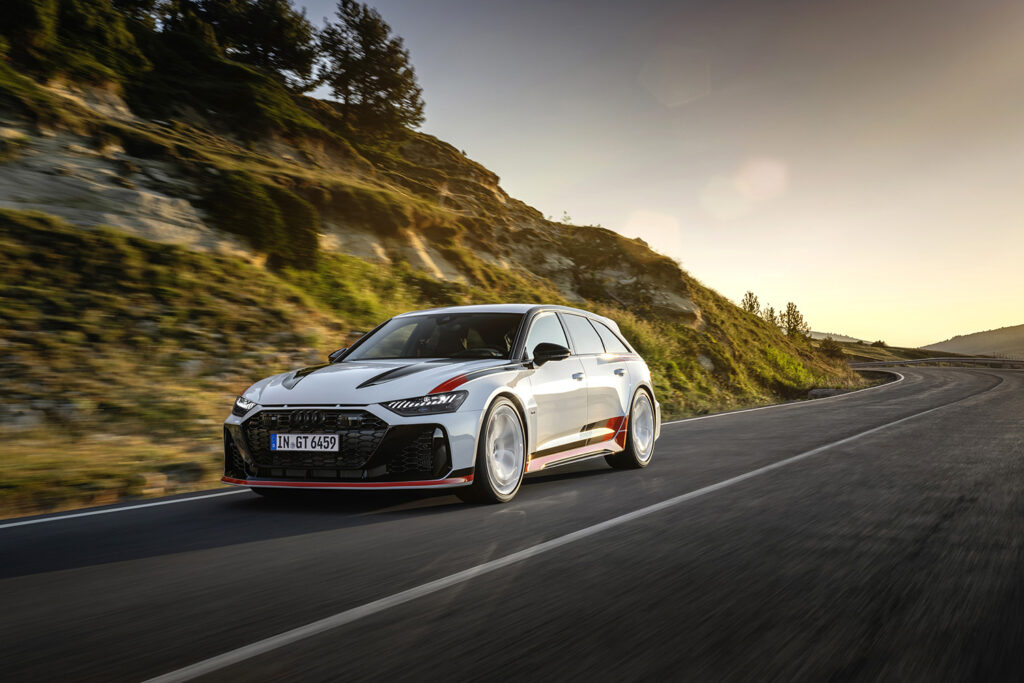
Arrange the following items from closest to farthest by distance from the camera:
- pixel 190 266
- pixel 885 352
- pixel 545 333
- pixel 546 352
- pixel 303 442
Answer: pixel 303 442 < pixel 546 352 < pixel 545 333 < pixel 190 266 < pixel 885 352

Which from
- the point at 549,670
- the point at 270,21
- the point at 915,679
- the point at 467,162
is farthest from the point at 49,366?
the point at 467,162

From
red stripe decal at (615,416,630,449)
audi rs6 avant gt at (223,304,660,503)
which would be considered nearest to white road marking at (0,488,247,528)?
audi rs6 avant gt at (223,304,660,503)

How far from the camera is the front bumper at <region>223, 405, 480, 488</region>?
573 cm

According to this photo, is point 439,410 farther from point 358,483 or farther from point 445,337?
point 445,337

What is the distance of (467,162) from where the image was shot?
1640 inches

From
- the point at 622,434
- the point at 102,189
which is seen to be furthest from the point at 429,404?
the point at 102,189

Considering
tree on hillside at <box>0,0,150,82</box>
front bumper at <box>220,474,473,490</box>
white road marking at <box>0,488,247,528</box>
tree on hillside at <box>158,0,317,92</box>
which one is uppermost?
tree on hillside at <box>158,0,317,92</box>

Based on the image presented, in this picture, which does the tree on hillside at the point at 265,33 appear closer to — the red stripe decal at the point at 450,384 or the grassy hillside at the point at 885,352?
the red stripe decal at the point at 450,384

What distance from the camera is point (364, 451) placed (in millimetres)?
5723

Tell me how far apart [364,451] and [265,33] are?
33.3 meters

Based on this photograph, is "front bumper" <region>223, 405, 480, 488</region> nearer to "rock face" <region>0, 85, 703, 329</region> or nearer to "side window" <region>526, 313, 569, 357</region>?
"side window" <region>526, 313, 569, 357</region>

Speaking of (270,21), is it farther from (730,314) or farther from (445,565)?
(445,565)

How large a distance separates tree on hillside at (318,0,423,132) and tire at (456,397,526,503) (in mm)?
30004

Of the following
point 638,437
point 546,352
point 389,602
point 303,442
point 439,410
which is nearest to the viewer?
point 389,602
